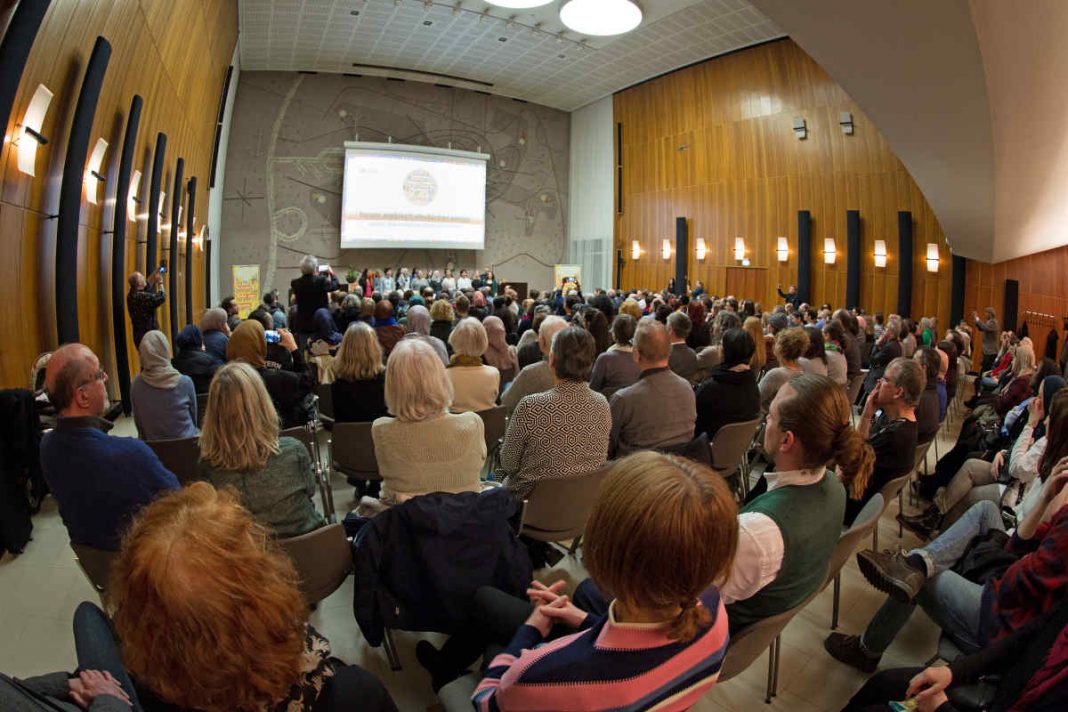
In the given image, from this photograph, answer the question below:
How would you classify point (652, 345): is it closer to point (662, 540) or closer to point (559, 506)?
point (559, 506)

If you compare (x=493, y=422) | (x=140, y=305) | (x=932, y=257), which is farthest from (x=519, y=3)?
(x=493, y=422)

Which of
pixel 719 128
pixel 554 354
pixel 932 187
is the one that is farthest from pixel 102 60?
pixel 719 128

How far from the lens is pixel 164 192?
8.40 meters

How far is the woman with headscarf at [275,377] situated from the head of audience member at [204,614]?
281 cm

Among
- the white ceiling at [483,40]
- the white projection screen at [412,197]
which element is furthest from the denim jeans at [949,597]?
the white projection screen at [412,197]

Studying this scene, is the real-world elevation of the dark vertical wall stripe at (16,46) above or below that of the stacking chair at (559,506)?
above

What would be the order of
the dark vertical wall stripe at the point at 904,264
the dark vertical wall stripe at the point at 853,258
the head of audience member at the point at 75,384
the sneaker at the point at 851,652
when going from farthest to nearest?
1. the dark vertical wall stripe at the point at 853,258
2. the dark vertical wall stripe at the point at 904,264
3. the sneaker at the point at 851,652
4. the head of audience member at the point at 75,384

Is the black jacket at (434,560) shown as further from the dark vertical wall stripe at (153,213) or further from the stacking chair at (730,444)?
the dark vertical wall stripe at (153,213)

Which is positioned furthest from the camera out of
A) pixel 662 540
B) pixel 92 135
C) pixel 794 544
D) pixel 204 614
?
pixel 92 135

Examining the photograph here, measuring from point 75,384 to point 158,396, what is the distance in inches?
56.7

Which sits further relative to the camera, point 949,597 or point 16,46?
point 16,46

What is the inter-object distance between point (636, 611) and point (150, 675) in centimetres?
84

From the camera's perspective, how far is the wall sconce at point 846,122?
12.9 metres

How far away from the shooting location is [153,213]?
7469 mm
